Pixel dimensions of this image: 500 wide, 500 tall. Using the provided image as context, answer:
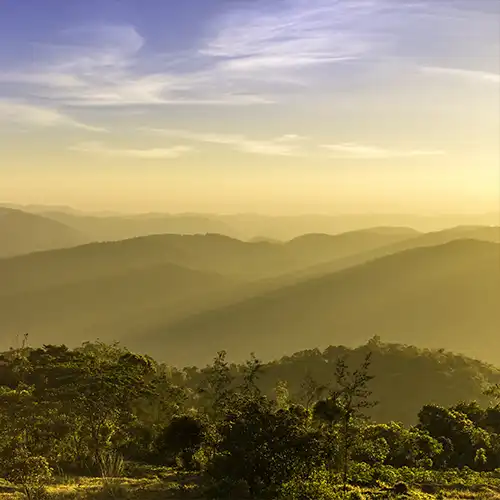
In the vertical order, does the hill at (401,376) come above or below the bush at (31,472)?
below

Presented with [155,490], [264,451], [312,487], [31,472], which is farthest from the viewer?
[155,490]

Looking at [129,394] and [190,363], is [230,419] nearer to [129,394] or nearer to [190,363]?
[129,394]

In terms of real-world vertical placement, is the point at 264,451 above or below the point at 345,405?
below

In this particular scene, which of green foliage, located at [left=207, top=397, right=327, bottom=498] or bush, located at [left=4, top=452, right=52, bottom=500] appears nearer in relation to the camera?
bush, located at [left=4, top=452, right=52, bottom=500]

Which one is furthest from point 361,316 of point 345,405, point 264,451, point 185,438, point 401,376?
point 264,451

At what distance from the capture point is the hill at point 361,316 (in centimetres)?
14300

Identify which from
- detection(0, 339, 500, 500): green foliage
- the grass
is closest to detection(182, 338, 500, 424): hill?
detection(0, 339, 500, 500): green foliage

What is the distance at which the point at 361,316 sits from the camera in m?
166

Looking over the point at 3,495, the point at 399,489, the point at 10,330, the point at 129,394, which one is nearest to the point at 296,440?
the point at 399,489

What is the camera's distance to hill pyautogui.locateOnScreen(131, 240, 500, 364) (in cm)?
14300

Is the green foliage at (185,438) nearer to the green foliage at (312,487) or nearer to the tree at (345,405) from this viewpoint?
the tree at (345,405)

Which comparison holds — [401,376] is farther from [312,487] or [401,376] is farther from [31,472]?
[31,472]

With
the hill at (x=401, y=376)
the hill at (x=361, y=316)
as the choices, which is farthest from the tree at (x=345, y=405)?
the hill at (x=361, y=316)

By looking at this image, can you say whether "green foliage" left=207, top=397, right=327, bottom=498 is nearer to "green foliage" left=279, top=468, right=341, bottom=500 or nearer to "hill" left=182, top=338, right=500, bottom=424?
"green foliage" left=279, top=468, right=341, bottom=500
